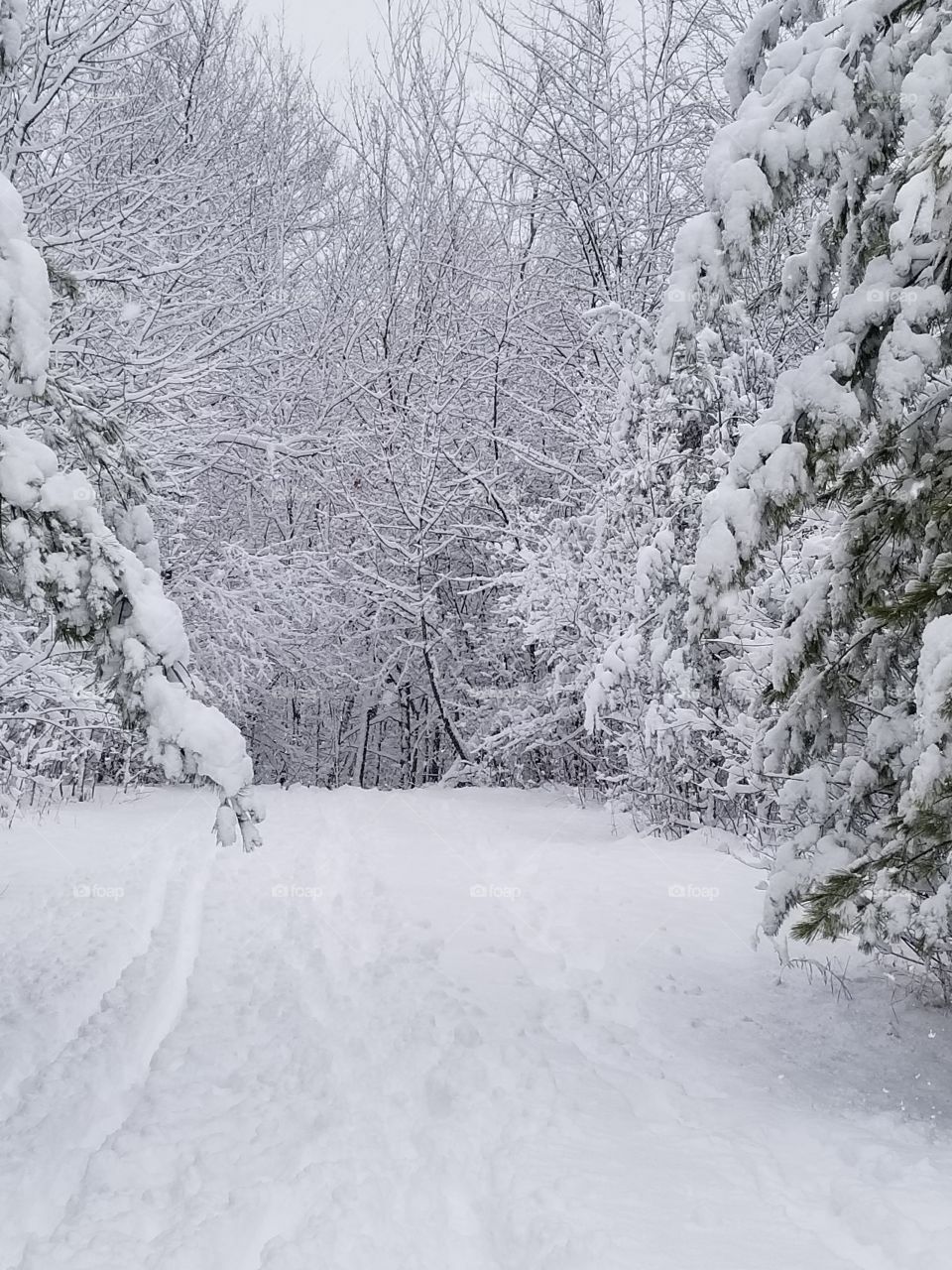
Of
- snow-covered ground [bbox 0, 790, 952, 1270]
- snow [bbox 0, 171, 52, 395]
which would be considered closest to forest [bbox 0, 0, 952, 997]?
snow [bbox 0, 171, 52, 395]

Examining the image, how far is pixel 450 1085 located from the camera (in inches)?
170

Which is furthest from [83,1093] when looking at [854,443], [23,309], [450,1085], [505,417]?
[505,417]

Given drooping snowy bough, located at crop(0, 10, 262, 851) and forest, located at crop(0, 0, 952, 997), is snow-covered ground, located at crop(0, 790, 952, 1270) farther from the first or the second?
drooping snowy bough, located at crop(0, 10, 262, 851)

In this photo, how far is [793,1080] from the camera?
4496mm

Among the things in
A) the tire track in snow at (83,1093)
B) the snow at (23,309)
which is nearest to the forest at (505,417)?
the snow at (23,309)

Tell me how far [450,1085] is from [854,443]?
3.10m

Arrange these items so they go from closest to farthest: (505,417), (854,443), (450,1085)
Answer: (854,443) → (450,1085) → (505,417)

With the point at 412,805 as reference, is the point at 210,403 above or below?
above

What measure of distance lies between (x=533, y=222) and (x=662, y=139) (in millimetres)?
3013

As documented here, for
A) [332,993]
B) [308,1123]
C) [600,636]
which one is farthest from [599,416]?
[308,1123]

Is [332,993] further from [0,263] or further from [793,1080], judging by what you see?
[0,263]

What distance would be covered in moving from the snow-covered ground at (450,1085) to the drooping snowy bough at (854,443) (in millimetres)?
810

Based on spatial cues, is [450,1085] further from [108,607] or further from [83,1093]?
[108,607]

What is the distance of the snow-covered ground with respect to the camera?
10.4 feet
